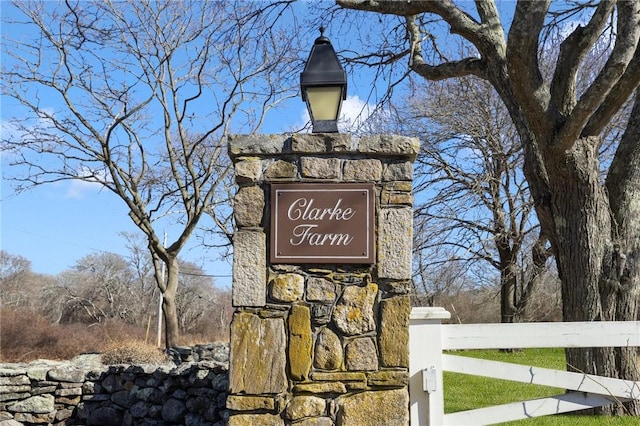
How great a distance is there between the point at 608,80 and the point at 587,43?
90 centimetres

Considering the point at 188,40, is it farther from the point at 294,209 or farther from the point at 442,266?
the point at 294,209

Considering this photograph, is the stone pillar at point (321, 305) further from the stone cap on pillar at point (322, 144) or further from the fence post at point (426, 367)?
the fence post at point (426, 367)

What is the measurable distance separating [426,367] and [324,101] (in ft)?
5.50

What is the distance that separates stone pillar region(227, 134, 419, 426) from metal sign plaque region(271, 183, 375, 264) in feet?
0.17

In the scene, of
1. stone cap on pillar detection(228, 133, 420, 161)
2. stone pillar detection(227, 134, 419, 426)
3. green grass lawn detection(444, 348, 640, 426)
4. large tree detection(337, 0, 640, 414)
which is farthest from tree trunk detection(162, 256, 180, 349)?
stone cap on pillar detection(228, 133, 420, 161)

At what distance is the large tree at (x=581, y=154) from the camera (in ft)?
17.7

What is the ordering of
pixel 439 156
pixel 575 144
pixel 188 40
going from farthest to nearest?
1. pixel 439 156
2. pixel 188 40
3. pixel 575 144

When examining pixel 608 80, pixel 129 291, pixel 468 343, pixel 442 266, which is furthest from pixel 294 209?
pixel 129 291

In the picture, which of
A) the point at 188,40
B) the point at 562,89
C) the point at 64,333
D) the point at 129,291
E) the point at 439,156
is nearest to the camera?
the point at 562,89

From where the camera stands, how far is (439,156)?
13.3m

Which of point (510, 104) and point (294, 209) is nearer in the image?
point (294, 209)

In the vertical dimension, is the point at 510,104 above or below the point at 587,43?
below

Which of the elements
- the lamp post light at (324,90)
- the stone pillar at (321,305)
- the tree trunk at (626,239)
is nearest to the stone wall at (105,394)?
the stone pillar at (321,305)

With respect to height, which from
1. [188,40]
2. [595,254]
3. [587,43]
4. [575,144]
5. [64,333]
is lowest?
[64,333]
